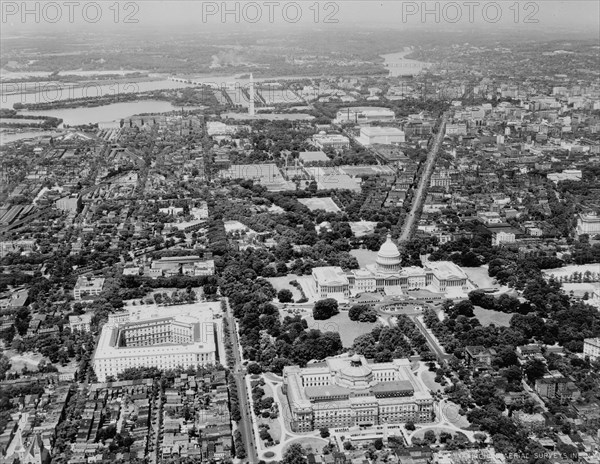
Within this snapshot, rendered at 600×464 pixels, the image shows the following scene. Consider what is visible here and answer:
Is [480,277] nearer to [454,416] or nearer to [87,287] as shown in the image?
[454,416]

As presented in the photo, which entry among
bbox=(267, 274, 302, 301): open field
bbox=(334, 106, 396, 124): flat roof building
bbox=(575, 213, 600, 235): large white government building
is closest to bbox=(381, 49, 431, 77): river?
bbox=(334, 106, 396, 124): flat roof building

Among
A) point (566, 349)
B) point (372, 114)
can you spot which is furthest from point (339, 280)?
point (372, 114)

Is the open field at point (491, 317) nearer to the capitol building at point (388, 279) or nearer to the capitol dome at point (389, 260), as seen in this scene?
the capitol building at point (388, 279)

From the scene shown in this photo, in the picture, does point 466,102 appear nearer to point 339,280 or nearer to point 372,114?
point 372,114

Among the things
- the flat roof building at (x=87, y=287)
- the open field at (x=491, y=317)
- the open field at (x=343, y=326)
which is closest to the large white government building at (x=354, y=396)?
the open field at (x=343, y=326)

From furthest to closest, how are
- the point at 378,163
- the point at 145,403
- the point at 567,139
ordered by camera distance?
the point at 567,139 → the point at 378,163 → the point at 145,403

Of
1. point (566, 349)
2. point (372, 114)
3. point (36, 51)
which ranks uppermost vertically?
point (36, 51)
